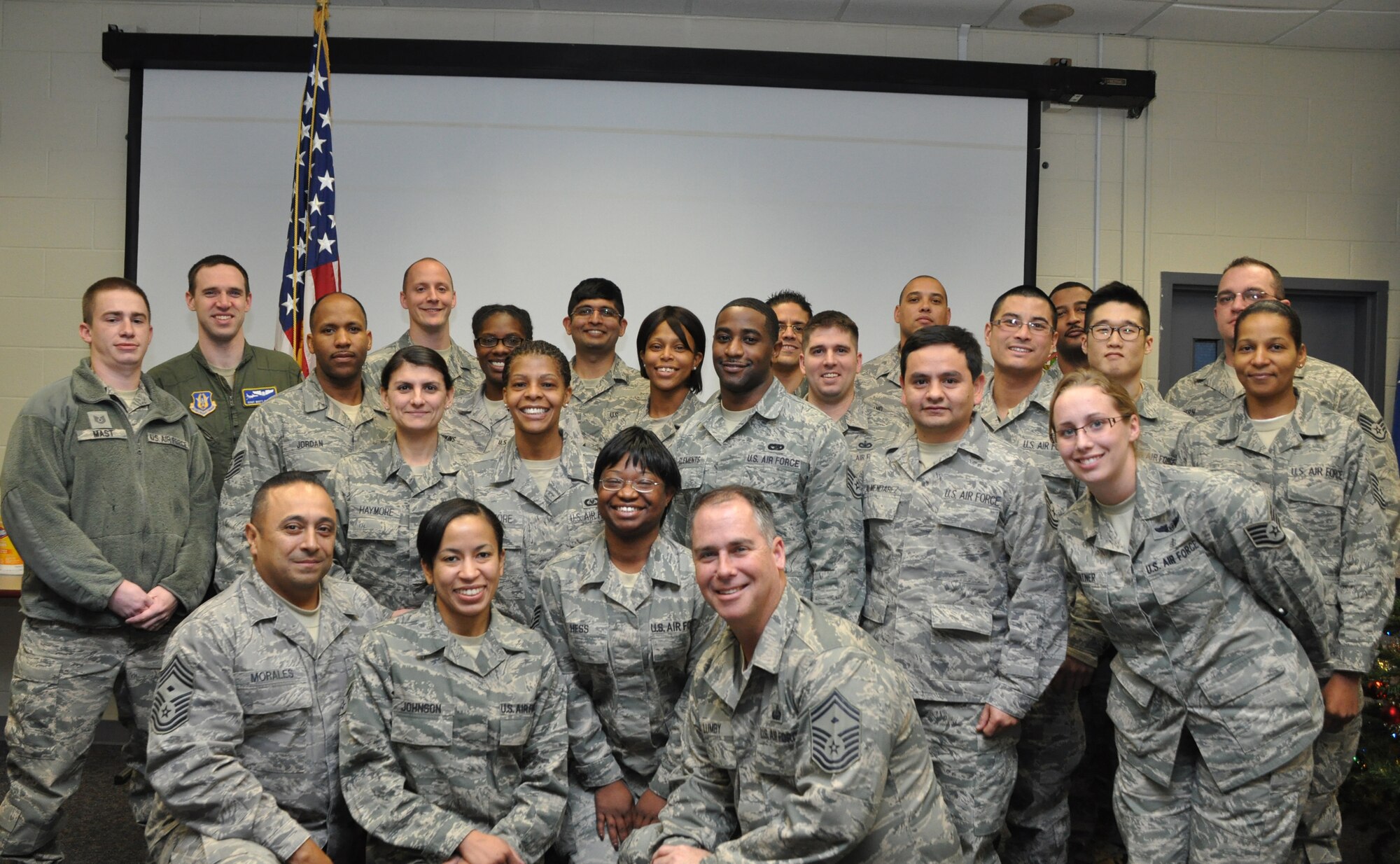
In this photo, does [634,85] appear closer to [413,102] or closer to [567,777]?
[413,102]

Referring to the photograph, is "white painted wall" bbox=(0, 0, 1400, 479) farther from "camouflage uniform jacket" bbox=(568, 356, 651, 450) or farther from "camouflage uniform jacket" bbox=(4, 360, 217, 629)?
"camouflage uniform jacket" bbox=(4, 360, 217, 629)

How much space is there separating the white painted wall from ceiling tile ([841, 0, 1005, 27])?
7cm

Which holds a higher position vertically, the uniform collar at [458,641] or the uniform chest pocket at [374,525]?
the uniform chest pocket at [374,525]

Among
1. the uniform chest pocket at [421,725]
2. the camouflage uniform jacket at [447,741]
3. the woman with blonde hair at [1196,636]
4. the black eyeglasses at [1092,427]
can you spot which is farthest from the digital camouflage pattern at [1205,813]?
the uniform chest pocket at [421,725]

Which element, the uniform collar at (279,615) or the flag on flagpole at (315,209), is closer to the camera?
the uniform collar at (279,615)

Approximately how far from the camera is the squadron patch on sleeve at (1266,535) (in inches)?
96.9

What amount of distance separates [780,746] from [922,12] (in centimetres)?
453

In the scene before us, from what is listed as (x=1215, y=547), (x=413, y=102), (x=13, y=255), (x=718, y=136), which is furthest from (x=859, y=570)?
(x=13, y=255)

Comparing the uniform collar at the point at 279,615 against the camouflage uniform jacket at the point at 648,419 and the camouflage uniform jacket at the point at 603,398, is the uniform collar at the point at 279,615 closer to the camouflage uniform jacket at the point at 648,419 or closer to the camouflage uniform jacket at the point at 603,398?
the camouflage uniform jacket at the point at 648,419

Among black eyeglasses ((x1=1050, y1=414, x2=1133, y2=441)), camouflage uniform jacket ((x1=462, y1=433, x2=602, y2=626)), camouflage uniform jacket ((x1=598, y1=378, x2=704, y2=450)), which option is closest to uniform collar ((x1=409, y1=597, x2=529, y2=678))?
camouflage uniform jacket ((x1=462, y1=433, x2=602, y2=626))

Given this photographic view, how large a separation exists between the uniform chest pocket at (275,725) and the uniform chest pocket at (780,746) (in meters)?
1.21

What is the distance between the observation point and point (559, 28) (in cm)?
552

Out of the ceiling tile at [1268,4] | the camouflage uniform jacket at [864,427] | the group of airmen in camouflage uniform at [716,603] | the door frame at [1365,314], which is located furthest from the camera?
the door frame at [1365,314]

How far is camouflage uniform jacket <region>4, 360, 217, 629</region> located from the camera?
3156 millimetres
